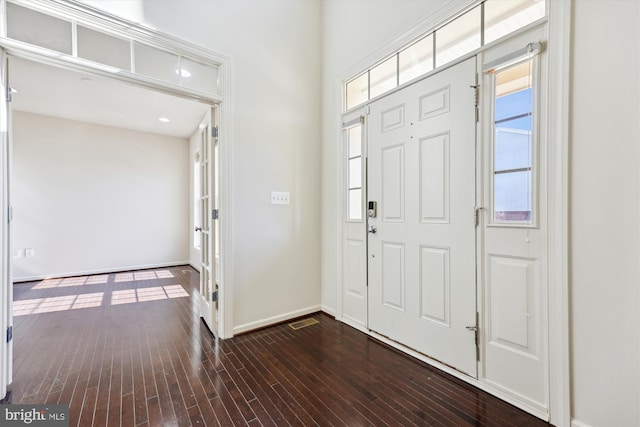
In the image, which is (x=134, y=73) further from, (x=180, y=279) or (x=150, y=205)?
(x=150, y=205)

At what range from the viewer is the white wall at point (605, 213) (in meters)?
1.25

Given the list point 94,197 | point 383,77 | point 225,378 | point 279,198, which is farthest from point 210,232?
point 94,197

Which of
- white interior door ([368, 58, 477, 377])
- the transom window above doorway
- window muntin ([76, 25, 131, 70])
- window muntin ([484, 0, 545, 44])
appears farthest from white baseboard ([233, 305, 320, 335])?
window muntin ([484, 0, 545, 44])

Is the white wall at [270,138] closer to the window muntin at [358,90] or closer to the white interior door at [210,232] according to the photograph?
the white interior door at [210,232]

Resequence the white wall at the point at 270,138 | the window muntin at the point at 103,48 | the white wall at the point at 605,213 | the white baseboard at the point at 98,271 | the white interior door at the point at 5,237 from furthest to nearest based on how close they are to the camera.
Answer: the white baseboard at the point at 98,271, the white wall at the point at 270,138, the window muntin at the point at 103,48, the white interior door at the point at 5,237, the white wall at the point at 605,213

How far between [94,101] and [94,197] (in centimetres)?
191

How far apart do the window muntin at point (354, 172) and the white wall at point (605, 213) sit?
1627mm

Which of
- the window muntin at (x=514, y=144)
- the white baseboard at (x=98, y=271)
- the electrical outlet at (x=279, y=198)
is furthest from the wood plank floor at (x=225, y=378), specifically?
the white baseboard at (x=98, y=271)

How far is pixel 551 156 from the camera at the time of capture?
1.48m

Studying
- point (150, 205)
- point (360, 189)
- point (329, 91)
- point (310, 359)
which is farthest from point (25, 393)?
point (150, 205)

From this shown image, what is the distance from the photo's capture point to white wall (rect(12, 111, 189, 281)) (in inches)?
186

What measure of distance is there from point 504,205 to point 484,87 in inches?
30.9

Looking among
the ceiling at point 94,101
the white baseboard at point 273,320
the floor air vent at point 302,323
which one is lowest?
the floor air vent at point 302,323

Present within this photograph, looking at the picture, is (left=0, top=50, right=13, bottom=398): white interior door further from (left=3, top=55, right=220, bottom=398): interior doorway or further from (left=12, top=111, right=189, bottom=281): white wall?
(left=12, top=111, right=189, bottom=281): white wall
